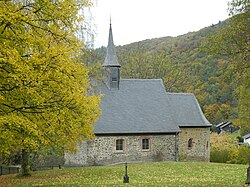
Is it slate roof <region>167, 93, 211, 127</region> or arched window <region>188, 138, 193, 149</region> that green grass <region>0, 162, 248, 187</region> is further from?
arched window <region>188, 138, 193, 149</region>

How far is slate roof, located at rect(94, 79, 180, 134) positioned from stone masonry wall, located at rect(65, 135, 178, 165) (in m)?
0.73

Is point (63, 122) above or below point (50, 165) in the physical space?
above

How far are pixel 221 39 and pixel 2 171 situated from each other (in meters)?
18.7

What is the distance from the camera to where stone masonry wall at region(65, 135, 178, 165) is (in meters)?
28.3

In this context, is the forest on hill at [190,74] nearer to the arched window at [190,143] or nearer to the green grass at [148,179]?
the arched window at [190,143]

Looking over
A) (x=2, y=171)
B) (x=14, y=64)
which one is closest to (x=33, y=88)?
(x=14, y=64)

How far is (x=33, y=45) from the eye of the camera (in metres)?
9.89

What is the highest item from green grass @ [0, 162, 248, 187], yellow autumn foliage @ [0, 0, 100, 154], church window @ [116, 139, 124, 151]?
yellow autumn foliage @ [0, 0, 100, 154]

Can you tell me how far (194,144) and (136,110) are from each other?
612 centimetres

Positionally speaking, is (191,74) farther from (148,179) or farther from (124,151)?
(148,179)

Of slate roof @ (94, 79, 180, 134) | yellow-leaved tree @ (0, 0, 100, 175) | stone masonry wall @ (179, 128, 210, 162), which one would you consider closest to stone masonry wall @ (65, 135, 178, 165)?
slate roof @ (94, 79, 180, 134)

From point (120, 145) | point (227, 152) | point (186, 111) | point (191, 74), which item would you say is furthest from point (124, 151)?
point (191, 74)

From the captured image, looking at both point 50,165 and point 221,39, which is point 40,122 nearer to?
point 221,39

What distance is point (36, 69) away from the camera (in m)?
9.61
